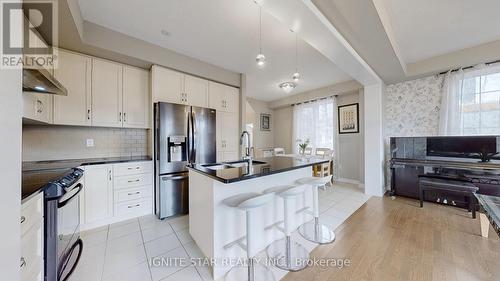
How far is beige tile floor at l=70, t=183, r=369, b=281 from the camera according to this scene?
164 centimetres

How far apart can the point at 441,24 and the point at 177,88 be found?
394cm

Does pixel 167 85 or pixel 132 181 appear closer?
pixel 132 181

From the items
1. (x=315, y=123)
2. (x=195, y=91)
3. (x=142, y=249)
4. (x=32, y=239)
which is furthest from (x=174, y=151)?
(x=315, y=123)

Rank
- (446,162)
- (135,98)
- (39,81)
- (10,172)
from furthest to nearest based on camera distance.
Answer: (446,162) < (135,98) < (39,81) < (10,172)

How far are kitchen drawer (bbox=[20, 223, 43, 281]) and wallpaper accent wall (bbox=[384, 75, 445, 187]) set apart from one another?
529 cm

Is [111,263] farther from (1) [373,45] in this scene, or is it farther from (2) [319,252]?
(1) [373,45]

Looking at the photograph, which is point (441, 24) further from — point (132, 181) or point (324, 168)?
point (132, 181)

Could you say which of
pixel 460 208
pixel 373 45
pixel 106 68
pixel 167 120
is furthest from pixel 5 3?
pixel 460 208

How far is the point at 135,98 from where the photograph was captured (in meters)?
3.04

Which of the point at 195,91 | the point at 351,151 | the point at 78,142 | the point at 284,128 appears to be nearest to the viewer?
the point at 78,142

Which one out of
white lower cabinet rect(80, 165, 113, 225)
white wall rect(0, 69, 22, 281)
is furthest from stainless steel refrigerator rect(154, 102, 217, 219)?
white wall rect(0, 69, 22, 281)

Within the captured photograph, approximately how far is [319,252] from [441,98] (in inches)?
150

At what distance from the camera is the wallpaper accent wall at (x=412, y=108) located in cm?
359

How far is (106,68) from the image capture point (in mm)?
2773
